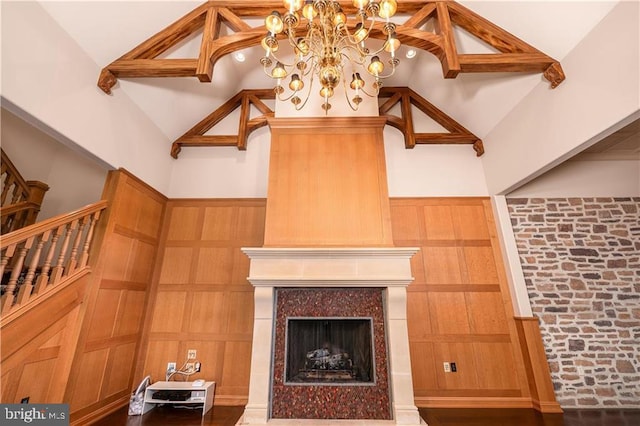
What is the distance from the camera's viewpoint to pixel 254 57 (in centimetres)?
420

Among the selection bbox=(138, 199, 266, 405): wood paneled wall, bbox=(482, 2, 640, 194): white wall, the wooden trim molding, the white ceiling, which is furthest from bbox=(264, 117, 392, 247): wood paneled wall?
the wooden trim molding

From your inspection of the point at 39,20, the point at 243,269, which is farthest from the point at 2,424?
the point at 39,20

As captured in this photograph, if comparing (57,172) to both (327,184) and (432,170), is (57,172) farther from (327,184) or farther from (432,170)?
(432,170)

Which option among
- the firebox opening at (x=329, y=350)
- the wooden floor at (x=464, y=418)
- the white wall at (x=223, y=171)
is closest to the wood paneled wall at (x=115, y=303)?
the wooden floor at (x=464, y=418)

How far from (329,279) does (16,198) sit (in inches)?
174

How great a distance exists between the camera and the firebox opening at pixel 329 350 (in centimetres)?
314

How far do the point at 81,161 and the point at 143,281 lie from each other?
2.38 metres

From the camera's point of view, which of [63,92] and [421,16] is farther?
[421,16]

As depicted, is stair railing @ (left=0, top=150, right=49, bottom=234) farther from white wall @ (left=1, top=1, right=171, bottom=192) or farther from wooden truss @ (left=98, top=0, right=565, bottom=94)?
wooden truss @ (left=98, top=0, right=565, bottom=94)

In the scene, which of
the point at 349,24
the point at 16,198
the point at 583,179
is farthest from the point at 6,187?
the point at 583,179

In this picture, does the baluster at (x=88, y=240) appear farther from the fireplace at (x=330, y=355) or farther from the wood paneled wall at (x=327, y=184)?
the fireplace at (x=330, y=355)

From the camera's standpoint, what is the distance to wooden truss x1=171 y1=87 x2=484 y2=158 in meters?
4.48

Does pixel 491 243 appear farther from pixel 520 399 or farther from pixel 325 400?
pixel 325 400

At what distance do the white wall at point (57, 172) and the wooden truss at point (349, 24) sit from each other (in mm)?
1957
